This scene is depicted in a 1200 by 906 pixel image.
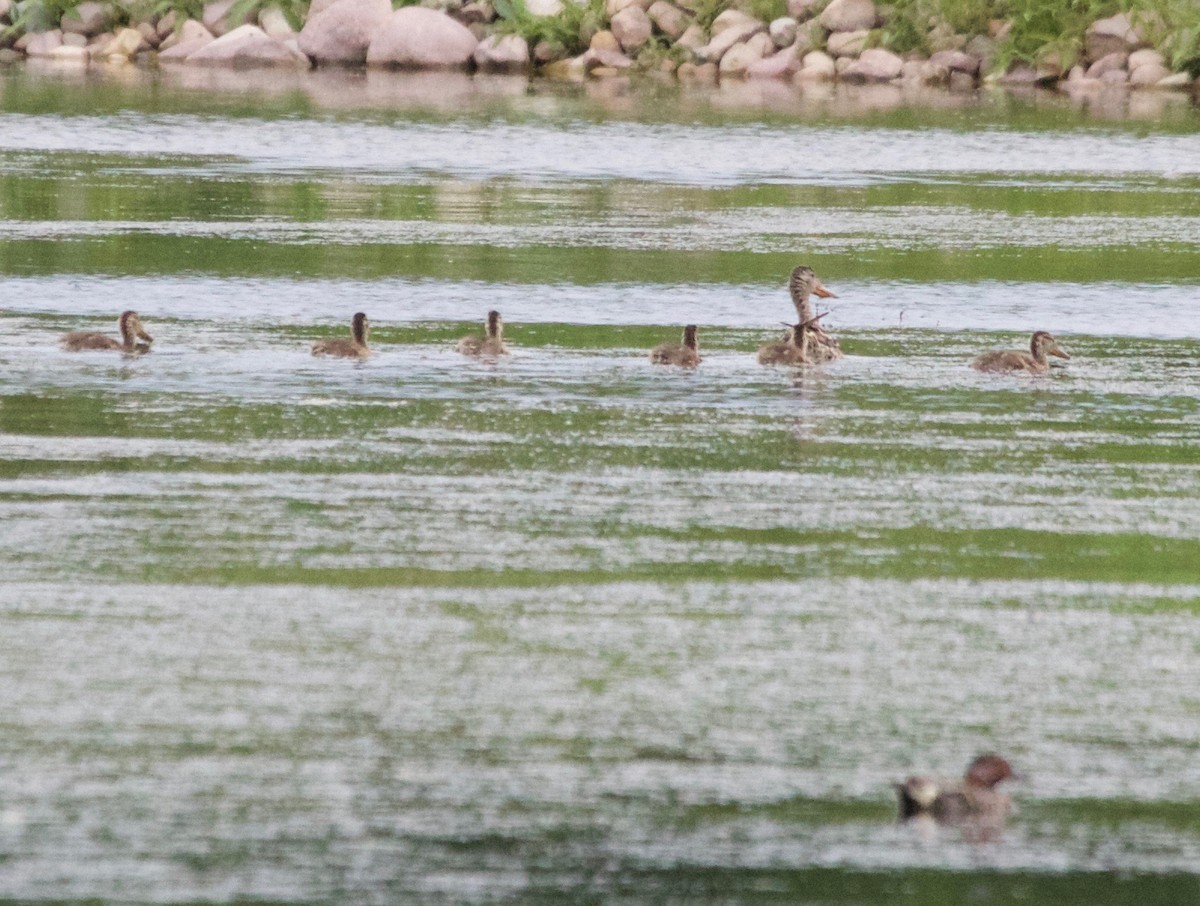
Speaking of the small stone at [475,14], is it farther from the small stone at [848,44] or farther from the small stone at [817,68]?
the small stone at [848,44]

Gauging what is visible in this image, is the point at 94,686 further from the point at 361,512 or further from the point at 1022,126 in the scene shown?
the point at 1022,126

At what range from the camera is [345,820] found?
25.2 feet

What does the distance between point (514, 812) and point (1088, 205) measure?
21.5m

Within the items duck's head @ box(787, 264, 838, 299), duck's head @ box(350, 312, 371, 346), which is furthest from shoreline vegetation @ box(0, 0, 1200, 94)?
duck's head @ box(350, 312, 371, 346)

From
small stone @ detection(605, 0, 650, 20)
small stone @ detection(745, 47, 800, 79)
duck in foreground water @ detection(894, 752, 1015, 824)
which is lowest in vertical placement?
duck in foreground water @ detection(894, 752, 1015, 824)

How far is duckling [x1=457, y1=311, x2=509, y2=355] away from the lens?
54.1 feet

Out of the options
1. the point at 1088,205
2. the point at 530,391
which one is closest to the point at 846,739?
the point at 530,391

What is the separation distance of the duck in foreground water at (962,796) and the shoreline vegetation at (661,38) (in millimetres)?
41826

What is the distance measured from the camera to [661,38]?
2142 inches

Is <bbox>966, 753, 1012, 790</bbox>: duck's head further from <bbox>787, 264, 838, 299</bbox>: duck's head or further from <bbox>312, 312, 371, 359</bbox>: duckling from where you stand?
<bbox>787, 264, 838, 299</bbox>: duck's head

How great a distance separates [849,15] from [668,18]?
13.2 feet

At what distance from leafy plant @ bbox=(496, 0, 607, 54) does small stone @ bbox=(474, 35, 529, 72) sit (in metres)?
0.23

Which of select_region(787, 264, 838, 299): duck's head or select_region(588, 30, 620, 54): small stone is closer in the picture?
select_region(787, 264, 838, 299): duck's head

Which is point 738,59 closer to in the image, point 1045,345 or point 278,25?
point 278,25
